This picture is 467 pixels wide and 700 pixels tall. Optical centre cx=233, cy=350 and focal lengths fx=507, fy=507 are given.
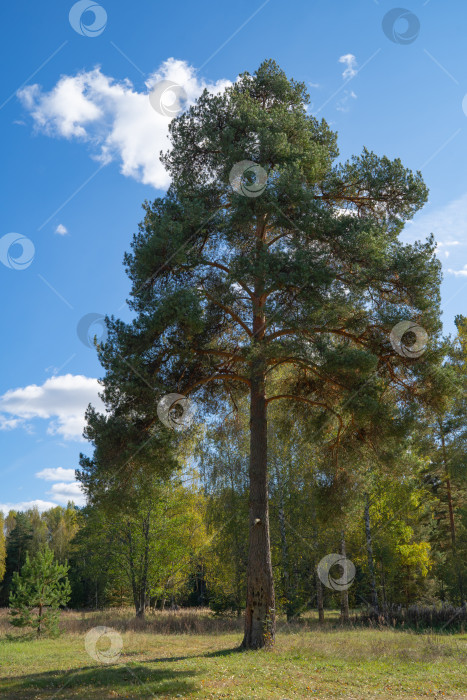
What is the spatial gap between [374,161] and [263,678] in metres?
11.9

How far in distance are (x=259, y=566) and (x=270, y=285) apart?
670 centimetres

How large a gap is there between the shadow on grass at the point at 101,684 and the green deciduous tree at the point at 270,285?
3.02 m

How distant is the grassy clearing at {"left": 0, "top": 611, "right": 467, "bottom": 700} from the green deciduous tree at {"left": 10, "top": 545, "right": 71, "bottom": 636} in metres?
3.03

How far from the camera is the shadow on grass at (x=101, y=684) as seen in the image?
8.51 meters

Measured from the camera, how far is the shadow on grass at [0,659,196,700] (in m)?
8.51

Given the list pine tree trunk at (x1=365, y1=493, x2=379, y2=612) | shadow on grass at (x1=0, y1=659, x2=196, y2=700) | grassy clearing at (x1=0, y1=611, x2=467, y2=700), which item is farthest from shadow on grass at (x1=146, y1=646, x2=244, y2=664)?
pine tree trunk at (x1=365, y1=493, x2=379, y2=612)

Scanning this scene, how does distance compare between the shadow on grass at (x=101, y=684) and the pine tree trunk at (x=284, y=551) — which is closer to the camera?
the shadow on grass at (x=101, y=684)

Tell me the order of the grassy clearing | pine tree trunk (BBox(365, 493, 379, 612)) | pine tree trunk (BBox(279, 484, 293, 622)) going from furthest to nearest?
pine tree trunk (BBox(279, 484, 293, 622)) → pine tree trunk (BBox(365, 493, 379, 612)) → the grassy clearing

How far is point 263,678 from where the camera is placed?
934 cm

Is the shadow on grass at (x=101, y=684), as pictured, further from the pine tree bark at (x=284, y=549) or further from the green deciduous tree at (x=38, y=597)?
the pine tree bark at (x=284, y=549)

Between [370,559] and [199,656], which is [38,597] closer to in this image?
[199,656]

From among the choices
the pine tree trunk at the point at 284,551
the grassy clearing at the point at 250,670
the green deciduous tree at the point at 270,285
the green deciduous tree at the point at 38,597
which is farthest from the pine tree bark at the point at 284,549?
the green deciduous tree at the point at 270,285

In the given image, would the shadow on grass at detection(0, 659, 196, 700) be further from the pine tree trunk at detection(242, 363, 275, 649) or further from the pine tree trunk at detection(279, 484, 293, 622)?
the pine tree trunk at detection(279, 484, 293, 622)

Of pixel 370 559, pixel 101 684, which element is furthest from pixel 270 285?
pixel 370 559
